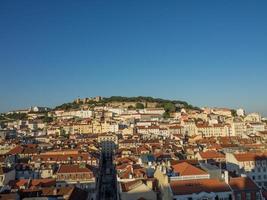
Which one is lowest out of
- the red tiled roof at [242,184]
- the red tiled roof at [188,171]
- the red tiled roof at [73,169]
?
the red tiled roof at [73,169]

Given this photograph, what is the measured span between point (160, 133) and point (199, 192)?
102 metres

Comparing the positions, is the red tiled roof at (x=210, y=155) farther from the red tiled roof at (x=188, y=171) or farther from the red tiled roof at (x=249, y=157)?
the red tiled roof at (x=188, y=171)

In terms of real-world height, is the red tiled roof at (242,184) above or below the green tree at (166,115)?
below

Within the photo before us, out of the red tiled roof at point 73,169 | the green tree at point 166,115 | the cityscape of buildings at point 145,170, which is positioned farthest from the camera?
the green tree at point 166,115

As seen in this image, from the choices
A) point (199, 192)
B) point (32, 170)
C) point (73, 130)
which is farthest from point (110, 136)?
point (199, 192)

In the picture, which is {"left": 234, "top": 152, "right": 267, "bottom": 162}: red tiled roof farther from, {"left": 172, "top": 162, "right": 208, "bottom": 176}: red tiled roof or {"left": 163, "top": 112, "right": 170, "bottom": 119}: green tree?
{"left": 163, "top": 112, "right": 170, "bottom": 119}: green tree

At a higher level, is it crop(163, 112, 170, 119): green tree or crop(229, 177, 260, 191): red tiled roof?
crop(163, 112, 170, 119): green tree

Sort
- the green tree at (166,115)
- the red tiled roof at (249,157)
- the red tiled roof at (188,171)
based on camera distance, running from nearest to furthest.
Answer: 1. the red tiled roof at (188,171)
2. the red tiled roof at (249,157)
3. the green tree at (166,115)

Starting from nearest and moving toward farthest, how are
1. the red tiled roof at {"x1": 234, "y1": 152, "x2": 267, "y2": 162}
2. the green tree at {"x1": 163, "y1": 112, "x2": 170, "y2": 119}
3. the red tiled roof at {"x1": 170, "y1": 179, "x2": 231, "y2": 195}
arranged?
the red tiled roof at {"x1": 170, "y1": 179, "x2": 231, "y2": 195} < the red tiled roof at {"x1": 234, "y1": 152, "x2": 267, "y2": 162} < the green tree at {"x1": 163, "y1": 112, "x2": 170, "y2": 119}

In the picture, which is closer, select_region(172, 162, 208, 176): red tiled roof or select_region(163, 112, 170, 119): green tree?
select_region(172, 162, 208, 176): red tiled roof

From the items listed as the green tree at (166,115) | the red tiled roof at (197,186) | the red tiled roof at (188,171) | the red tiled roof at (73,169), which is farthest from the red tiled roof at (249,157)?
the green tree at (166,115)

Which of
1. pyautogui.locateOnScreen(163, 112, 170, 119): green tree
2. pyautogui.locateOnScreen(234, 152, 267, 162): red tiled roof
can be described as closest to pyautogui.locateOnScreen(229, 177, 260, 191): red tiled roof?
pyautogui.locateOnScreen(234, 152, 267, 162): red tiled roof

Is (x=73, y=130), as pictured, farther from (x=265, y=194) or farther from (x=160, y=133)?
(x=265, y=194)

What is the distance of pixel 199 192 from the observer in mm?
34250
